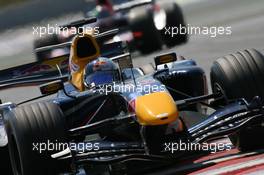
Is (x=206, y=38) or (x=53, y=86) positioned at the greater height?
(x=53, y=86)

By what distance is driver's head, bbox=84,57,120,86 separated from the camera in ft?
23.2

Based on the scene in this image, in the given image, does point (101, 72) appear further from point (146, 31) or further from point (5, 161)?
point (146, 31)

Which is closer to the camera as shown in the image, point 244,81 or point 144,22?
point 244,81

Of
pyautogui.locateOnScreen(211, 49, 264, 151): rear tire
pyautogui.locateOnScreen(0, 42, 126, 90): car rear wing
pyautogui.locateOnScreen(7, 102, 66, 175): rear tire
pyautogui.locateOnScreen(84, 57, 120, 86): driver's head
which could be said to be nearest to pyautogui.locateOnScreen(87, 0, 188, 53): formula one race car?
pyautogui.locateOnScreen(0, 42, 126, 90): car rear wing

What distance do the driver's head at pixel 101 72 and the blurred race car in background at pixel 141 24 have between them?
4.95 meters

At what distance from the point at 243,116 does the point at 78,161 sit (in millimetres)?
1414

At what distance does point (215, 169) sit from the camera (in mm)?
5680

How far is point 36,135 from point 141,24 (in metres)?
7.81

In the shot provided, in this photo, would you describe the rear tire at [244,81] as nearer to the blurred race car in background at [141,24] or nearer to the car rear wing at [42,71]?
the car rear wing at [42,71]

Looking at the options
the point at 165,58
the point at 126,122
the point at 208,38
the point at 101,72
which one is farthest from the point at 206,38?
the point at 126,122

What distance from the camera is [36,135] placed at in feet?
19.3

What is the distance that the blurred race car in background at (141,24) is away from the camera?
44.1ft

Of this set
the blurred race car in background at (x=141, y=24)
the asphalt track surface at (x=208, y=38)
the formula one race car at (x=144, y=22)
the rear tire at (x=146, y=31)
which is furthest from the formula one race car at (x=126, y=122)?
the rear tire at (x=146, y=31)

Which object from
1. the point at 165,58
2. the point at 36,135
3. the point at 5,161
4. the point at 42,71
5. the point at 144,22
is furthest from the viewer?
the point at 144,22
